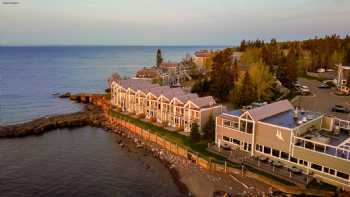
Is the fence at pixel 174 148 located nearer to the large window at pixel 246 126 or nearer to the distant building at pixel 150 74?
the large window at pixel 246 126

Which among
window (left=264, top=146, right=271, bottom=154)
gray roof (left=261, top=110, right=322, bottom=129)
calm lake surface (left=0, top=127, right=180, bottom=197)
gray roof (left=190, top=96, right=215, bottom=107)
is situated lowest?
calm lake surface (left=0, top=127, right=180, bottom=197)

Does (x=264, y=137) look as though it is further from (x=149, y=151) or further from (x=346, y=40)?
(x=346, y=40)

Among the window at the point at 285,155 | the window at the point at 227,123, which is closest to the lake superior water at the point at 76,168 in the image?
the window at the point at 227,123

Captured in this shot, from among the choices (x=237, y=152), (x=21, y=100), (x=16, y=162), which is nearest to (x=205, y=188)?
(x=237, y=152)

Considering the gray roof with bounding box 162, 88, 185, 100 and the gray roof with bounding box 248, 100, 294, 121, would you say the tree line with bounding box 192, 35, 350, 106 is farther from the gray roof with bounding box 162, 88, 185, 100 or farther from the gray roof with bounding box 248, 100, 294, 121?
the gray roof with bounding box 248, 100, 294, 121

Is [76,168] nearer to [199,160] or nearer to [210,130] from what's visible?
[199,160]

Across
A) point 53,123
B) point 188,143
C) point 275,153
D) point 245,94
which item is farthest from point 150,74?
point 275,153

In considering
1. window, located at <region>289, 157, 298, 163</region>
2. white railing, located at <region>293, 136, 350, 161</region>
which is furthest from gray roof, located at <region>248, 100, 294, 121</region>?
window, located at <region>289, 157, 298, 163</region>
